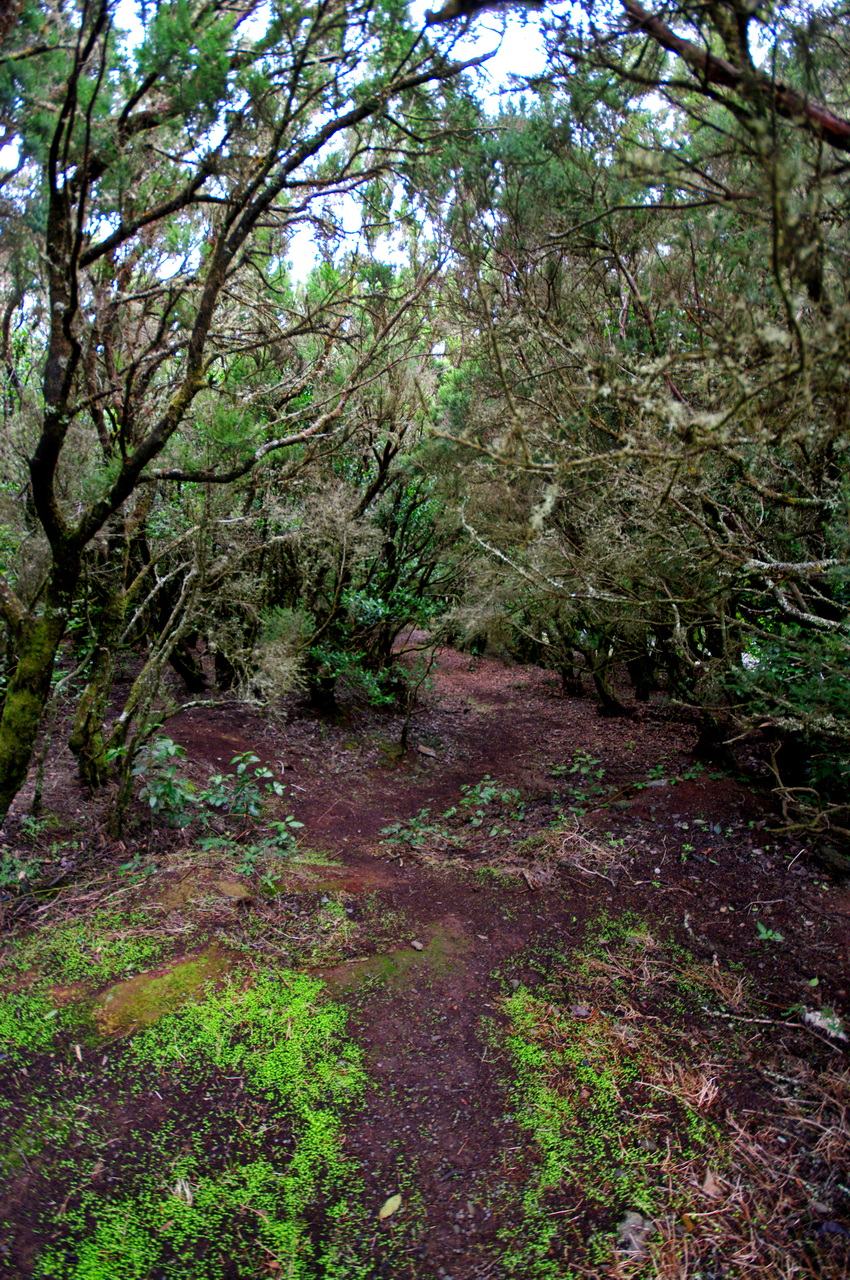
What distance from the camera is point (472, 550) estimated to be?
7.46 meters

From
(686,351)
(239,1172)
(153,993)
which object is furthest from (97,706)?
(686,351)

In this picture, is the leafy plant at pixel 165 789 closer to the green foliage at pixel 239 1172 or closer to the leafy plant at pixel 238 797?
the leafy plant at pixel 238 797

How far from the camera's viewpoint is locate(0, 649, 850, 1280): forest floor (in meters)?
2.00

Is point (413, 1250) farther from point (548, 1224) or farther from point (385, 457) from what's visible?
point (385, 457)

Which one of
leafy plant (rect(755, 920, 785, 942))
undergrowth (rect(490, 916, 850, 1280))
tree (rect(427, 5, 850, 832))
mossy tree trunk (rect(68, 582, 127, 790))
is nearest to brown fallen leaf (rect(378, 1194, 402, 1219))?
undergrowth (rect(490, 916, 850, 1280))

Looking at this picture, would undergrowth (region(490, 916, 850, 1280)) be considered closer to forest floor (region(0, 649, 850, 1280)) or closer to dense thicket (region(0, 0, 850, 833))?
forest floor (region(0, 649, 850, 1280))

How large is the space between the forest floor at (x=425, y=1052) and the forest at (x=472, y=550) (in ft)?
0.06

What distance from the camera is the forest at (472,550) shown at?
208cm

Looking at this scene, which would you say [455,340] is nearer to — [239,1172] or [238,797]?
[238,797]

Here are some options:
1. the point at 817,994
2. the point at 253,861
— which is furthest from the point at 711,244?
the point at 253,861

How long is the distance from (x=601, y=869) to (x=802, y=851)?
1.16 m

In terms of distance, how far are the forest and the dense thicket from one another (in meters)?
0.04

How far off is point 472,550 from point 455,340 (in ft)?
7.16

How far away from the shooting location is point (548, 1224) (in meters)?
2.09
